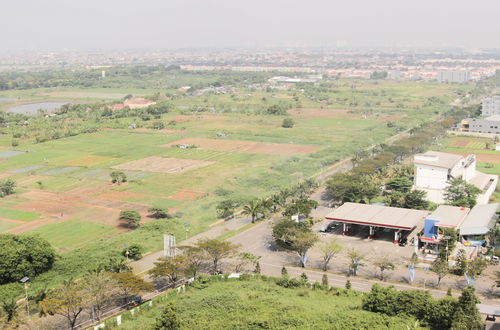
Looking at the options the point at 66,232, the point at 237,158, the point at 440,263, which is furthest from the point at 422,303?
the point at 237,158

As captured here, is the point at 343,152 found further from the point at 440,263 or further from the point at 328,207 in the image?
the point at 440,263

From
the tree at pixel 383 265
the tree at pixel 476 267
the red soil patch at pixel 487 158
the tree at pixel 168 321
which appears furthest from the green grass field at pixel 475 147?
the tree at pixel 168 321

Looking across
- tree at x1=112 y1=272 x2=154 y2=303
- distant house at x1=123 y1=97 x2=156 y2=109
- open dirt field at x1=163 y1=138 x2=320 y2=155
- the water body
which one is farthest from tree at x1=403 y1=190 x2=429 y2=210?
the water body

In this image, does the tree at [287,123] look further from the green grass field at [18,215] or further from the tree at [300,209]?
the green grass field at [18,215]

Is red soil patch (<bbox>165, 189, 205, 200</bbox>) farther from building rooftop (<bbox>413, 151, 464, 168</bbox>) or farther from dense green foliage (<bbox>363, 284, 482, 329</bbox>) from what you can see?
dense green foliage (<bbox>363, 284, 482, 329</bbox>)

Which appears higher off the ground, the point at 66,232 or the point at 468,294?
the point at 468,294

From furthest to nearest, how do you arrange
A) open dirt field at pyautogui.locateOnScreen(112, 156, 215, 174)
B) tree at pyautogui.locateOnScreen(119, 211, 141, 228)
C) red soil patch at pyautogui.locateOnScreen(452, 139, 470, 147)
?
red soil patch at pyautogui.locateOnScreen(452, 139, 470, 147) < open dirt field at pyautogui.locateOnScreen(112, 156, 215, 174) < tree at pyautogui.locateOnScreen(119, 211, 141, 228)
